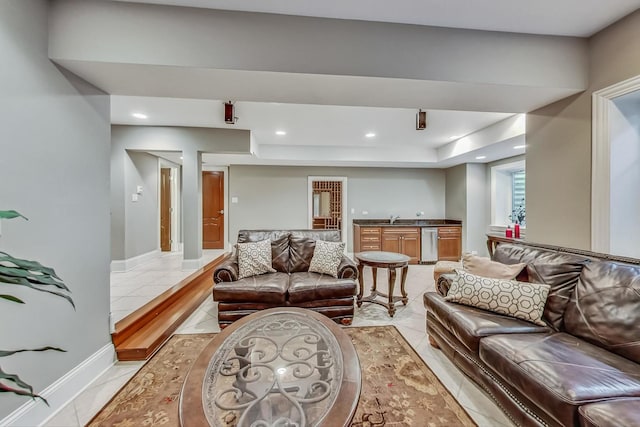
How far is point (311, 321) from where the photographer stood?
1.74 m

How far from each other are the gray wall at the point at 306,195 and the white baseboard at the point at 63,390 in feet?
12.9

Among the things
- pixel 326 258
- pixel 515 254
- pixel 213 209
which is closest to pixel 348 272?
pixel 326 258

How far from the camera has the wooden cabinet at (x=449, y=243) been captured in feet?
18.3

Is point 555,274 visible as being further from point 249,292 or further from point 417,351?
point 249,292

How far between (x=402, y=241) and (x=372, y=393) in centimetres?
411

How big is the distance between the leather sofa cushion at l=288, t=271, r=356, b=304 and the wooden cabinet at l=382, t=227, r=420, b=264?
3019 mm

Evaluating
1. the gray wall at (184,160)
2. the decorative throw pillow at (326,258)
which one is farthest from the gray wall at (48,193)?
the gray wall at (184,160)

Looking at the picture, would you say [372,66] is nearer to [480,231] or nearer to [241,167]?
[241,167]

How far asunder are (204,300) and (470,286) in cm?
300

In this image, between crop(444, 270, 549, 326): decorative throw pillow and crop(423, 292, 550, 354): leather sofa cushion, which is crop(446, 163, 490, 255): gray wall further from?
crop(423, 292, 550, 354): leather sofa cushion

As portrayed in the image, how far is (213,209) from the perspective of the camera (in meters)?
6.31

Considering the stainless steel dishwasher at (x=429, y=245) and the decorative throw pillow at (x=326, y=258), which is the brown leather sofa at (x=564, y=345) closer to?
the decorative throw pillow at (x=326, y=258)

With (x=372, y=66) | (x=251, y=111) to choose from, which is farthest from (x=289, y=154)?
(x=372, y=66)

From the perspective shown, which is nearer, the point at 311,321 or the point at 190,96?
the point at 311,321
